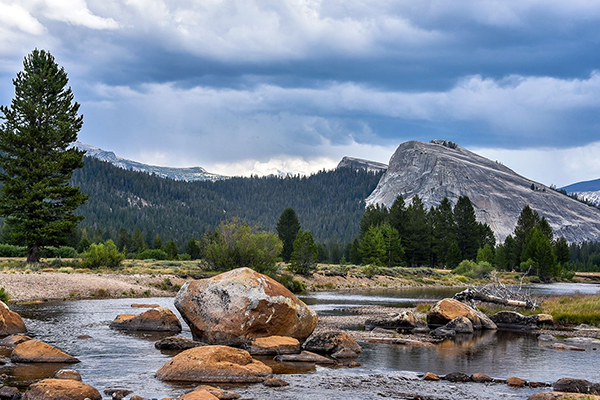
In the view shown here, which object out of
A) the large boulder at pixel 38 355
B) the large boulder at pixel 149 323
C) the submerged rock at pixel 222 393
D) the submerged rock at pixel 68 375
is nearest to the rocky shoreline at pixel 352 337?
the submerged rock at pixel 222 393

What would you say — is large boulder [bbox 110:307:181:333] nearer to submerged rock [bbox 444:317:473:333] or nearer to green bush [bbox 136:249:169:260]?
submerged rock [bbox 444:317:473:333]

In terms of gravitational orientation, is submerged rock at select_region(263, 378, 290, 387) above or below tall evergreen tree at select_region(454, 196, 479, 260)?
below

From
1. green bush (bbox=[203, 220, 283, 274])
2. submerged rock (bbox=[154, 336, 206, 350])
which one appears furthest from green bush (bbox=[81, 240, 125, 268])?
submerged rock (bbox=[154, 336, 206, 350])

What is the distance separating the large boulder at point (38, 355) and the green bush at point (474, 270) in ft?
289

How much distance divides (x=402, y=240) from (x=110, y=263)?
3132 inches

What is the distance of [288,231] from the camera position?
112938 millimetres

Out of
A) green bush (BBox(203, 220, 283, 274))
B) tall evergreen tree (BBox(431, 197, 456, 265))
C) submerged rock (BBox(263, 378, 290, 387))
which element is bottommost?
submerged rock (BBox(263, 378, 290, 387))

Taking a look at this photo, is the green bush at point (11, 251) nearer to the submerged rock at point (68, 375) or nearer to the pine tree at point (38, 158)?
the pine tree at point (38, 158)

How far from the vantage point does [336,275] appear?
258 feet

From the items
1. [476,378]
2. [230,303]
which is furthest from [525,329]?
[230,303]

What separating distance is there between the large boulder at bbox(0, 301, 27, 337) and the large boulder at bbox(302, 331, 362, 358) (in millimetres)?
12123

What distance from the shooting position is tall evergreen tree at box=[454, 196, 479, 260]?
13762 centimetres

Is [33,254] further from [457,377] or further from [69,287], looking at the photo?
[457,377]

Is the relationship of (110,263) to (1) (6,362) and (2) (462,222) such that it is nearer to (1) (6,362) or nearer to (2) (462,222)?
(1) (6,362)
